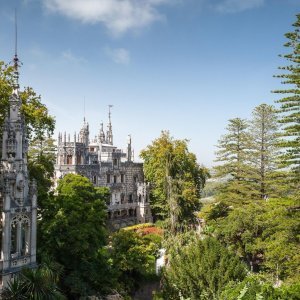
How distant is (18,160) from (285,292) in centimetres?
1193

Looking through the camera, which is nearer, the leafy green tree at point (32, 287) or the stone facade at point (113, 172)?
the leafy green tree at point (32, 287)

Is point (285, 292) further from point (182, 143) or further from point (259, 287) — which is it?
point (182, 143)

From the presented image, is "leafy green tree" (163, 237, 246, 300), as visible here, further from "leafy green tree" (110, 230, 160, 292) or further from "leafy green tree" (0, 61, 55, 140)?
"leafy green tree" (0, 61, 55, 140)

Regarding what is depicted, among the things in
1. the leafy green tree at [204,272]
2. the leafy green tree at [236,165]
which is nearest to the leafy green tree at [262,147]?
the leafy green tree at [236,165]

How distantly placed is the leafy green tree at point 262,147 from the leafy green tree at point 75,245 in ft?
53.8

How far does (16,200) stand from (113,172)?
99.3 feet

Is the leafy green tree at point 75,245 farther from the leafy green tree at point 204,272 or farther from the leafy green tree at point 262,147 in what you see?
the leafy green tree at point 262,147

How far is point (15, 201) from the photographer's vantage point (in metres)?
14.5

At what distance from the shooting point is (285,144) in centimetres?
1825

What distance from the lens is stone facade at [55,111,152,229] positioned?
4012 cm

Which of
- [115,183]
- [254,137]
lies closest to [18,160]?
[254,137]

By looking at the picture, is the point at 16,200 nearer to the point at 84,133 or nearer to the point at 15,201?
the point at 15,201

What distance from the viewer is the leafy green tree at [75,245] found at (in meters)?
17.0

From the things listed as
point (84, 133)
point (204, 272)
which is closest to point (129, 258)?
point (204, 272)
